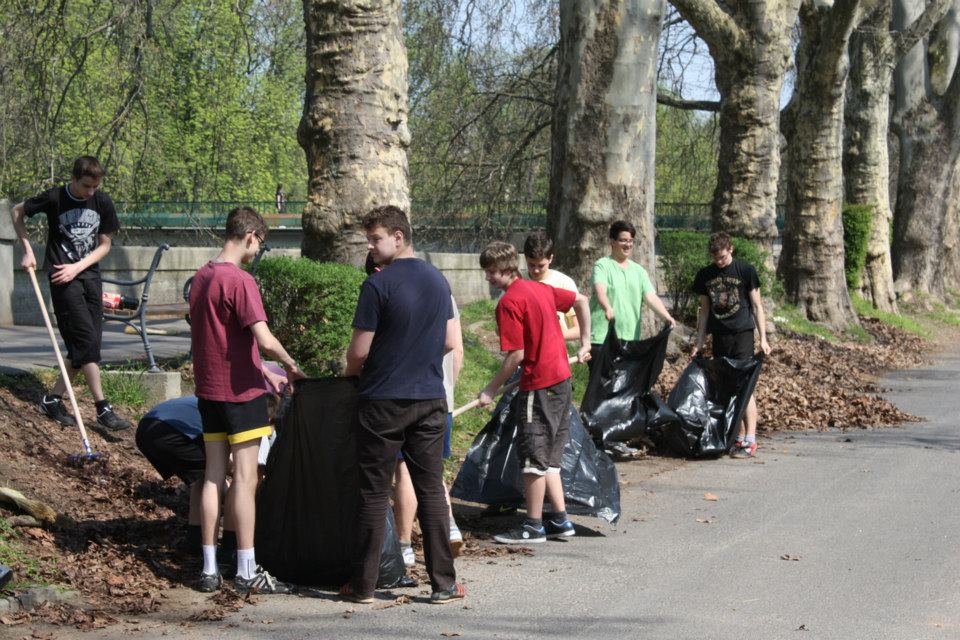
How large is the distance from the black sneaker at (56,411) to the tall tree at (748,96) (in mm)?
12025

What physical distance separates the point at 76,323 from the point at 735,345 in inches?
212

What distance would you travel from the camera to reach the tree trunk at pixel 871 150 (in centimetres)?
2412

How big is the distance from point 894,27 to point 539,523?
76.5ft

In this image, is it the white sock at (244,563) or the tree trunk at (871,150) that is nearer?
the white sock at (244,563)

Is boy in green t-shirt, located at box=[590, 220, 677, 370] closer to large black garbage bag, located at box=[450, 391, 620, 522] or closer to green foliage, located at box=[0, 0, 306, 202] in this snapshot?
large black garbage bag, located at box=[450, 391, 620, 522]

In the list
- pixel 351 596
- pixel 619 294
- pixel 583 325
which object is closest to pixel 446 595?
pixel 351 596

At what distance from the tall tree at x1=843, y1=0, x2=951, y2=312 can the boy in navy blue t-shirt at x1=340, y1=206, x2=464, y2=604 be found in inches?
787

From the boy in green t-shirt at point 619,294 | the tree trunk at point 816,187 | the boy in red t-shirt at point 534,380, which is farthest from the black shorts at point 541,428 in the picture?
the tree trunk at point 816,187

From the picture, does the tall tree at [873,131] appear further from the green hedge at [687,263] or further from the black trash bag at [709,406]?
the black trash bag at [709,406]

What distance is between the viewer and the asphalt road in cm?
520

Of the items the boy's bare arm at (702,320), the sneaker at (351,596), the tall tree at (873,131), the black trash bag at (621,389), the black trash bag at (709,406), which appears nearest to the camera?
the sneaker at (351,596)

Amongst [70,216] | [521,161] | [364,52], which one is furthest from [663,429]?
[521,161]

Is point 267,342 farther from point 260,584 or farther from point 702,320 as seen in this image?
point 702,320

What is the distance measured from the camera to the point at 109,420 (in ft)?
25.5
